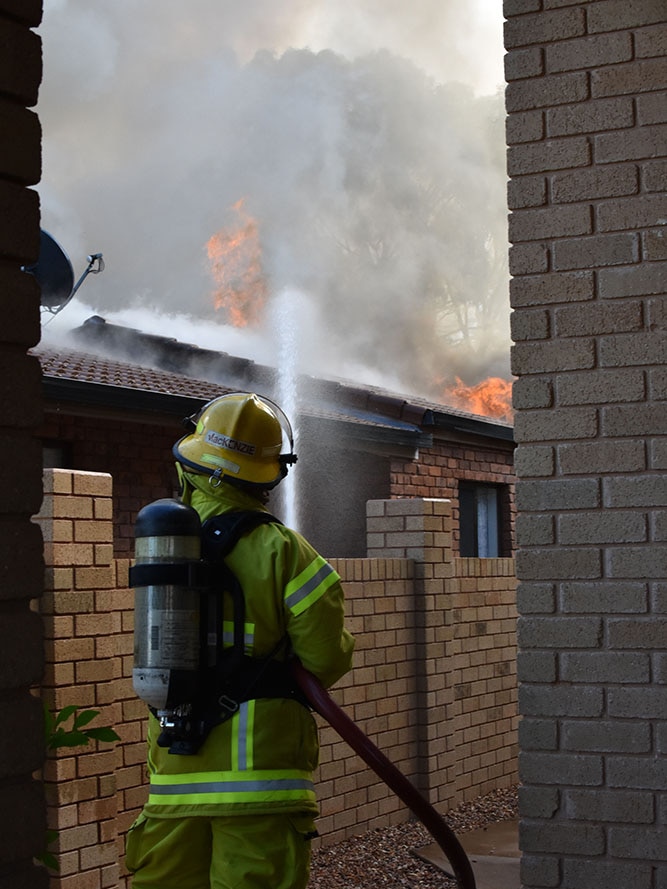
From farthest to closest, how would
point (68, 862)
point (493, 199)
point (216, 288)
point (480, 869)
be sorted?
1. point (493, 199)
2. point (216, 288)
3. point (480, 869)
4. point (68, 862)

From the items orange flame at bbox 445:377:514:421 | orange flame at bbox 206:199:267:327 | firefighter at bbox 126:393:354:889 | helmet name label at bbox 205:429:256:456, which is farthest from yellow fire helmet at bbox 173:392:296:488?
orange flame at bbox 206:199:267:327

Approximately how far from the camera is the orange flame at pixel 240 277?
3012cm

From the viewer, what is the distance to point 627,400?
11.0 feet

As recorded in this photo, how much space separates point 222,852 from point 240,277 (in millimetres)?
27656

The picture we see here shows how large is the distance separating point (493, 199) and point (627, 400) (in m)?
35.7

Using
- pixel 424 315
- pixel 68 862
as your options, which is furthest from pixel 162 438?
pixel 424 315

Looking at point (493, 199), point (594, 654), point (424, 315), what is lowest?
point (594, 654)

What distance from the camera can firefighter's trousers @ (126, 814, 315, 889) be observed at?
3.15 metres

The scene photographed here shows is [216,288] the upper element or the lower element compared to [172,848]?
upper

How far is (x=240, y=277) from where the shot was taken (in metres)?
30.2

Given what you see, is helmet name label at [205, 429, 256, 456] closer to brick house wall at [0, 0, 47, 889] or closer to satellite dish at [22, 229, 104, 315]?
brick house wall at [0, 0, 47, 889]

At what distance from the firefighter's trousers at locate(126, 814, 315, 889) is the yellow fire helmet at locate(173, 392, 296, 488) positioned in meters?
0.98

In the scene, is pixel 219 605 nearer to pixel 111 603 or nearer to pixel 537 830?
pixel 537 830

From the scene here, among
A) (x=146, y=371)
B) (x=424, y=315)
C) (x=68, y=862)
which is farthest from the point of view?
(x=424, y=315)
